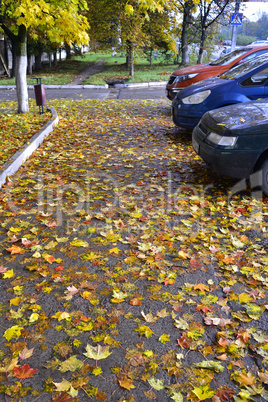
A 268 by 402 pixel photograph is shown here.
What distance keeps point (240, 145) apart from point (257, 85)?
3.14m

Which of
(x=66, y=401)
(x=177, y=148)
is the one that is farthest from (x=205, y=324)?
(x=177, y=148)

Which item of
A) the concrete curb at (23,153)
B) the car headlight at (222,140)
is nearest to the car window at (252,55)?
the concrete curb at (23,153)

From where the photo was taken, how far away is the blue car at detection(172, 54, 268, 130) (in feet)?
24.1

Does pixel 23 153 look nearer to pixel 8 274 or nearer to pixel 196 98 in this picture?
pixel 8 274

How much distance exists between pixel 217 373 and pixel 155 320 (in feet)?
2.09

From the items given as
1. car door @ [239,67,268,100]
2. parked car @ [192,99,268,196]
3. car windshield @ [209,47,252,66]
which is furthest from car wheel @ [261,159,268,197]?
car windshield @ [209,47,252,66]

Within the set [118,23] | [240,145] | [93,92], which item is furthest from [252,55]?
[118,23]

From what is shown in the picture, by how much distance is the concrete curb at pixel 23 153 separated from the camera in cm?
566

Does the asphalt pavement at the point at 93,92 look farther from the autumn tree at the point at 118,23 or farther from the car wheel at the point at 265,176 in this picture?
the car wheel at the point at 265,176

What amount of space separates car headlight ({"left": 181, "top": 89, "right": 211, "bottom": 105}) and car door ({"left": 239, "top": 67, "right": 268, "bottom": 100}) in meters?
0.78

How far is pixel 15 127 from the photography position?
9164 mm

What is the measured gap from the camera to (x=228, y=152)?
498 cm

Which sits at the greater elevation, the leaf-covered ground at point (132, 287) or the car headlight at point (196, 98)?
the car headlight at point (196, 98)

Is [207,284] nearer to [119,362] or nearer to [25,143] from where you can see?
[119,362]
